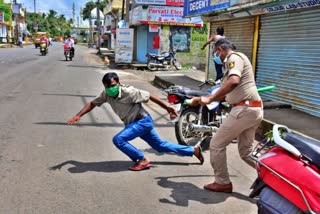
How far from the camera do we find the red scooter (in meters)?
3.03

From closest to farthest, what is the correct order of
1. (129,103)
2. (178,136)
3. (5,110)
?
(129,103) → (178,136) → (5,110)

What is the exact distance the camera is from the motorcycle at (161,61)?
2222 centimetres

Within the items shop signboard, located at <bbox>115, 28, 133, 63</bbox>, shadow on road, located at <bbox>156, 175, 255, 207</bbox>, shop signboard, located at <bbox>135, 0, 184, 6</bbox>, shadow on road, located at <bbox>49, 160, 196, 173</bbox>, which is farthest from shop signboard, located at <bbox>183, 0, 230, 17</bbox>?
shadow on road, located at <bbox>156, 175, 255, 207</bbox>

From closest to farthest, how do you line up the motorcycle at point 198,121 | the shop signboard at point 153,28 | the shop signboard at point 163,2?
the motorcycle at point 198,121 → the shop signboard at point 163,2 → the shop signboard at point 153,28

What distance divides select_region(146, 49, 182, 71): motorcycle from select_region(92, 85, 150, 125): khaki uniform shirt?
16614 mm

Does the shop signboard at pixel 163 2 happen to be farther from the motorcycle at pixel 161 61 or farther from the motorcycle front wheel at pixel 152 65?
the motorcycle front wheel at pixel 152 65

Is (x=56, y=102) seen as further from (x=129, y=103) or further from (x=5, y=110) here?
(x=129, y=103)

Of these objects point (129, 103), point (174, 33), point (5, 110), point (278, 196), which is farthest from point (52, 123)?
point (174, 33)

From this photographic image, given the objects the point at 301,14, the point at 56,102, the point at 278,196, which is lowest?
the point at 56,102

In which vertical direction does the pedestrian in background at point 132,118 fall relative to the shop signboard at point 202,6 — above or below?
below

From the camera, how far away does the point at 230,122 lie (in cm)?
470

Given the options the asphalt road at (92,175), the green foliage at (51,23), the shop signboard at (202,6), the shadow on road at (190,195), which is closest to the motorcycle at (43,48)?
the shop signboard at (202,6)

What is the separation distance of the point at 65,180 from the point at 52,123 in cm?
334

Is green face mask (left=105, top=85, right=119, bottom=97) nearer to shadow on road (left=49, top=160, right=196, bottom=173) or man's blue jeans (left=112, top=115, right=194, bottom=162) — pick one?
man's blue jeans (left=112, top=115, right=194, bottom=162)
